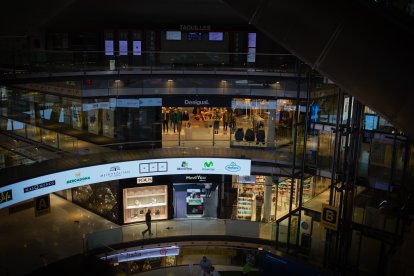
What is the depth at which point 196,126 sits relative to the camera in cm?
2183

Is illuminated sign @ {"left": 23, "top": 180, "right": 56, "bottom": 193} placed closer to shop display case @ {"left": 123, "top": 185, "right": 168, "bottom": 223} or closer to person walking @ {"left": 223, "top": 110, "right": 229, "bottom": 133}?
shop display case @ {"left": 123, "top": 185, "right": 168, "bottom": 223}

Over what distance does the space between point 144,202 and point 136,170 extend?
2.28 m

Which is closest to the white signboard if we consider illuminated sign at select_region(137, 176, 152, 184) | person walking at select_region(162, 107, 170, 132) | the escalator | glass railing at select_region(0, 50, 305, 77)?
illuminated sign at select_region(137, 176, 152, 184)

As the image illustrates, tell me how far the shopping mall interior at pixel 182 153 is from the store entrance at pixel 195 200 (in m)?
0.07

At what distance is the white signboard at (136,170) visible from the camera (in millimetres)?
15566

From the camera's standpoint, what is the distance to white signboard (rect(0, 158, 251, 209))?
15.6 metres

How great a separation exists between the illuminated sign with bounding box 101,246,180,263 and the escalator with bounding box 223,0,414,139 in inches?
456

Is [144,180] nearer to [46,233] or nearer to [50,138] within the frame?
[50,138]

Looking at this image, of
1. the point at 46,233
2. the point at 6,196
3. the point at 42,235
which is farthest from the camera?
the point at 46,233

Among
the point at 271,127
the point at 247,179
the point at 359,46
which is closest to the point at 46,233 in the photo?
the point at 247,179

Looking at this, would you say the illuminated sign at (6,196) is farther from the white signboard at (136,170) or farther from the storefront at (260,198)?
the storefront at (260,198)

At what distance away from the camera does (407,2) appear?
11.0 metres

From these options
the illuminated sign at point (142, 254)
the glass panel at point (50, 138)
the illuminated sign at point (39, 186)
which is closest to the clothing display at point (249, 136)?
the illuminated sign at point (142, 254)

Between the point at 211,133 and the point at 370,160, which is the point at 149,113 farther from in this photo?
the point at 370,160
